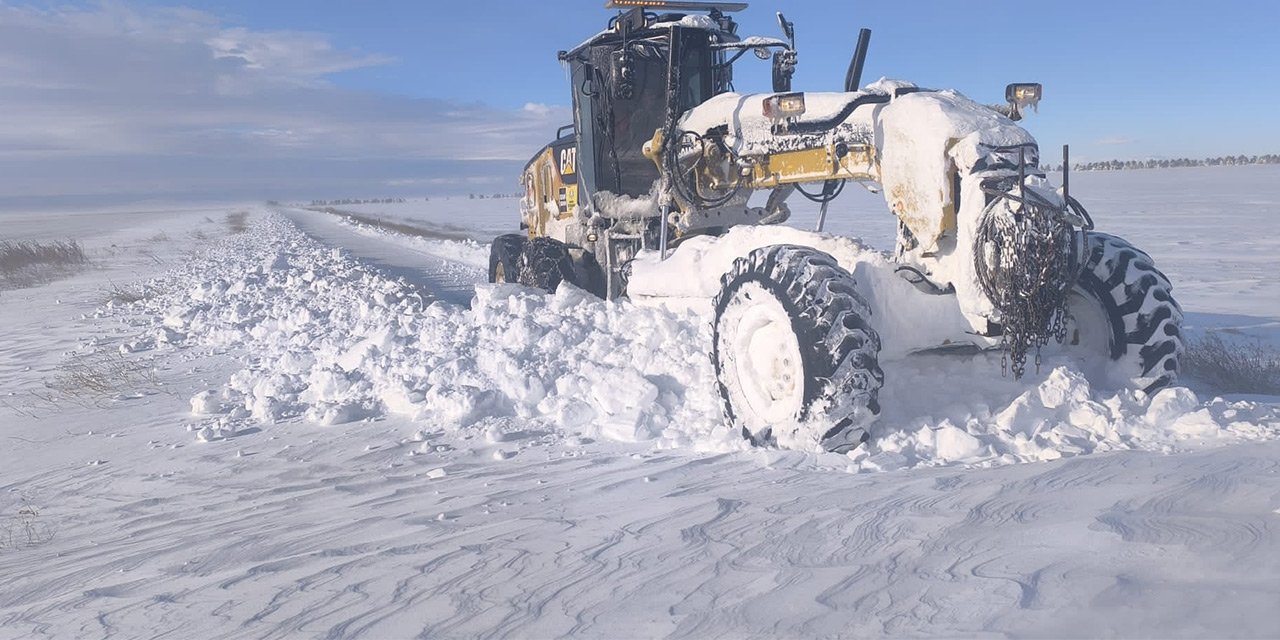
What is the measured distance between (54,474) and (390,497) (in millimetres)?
2406

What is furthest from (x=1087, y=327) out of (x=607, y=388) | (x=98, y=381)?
(x=98, y=381)

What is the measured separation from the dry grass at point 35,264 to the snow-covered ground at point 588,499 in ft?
46.3

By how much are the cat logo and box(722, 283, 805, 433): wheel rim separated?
16.6 ft

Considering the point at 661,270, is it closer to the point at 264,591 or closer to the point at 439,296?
the point at 264,591

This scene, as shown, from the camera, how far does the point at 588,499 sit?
13.2ft

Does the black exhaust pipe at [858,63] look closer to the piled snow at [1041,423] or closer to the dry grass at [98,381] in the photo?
the piled snow at [1041,423]

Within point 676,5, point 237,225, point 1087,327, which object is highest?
point 676,5

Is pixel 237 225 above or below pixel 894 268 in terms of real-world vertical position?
above

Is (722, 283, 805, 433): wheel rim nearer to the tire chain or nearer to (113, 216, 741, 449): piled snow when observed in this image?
(113, 216, 741, 449): piled snow

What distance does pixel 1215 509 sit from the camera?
10.9 ft

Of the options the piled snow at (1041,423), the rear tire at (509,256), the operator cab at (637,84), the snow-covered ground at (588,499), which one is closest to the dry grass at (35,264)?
the rear tire at (509,256)

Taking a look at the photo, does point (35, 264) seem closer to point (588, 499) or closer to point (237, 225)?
point (588, 499)

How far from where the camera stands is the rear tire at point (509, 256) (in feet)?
33.7

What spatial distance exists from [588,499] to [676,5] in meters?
5.89
